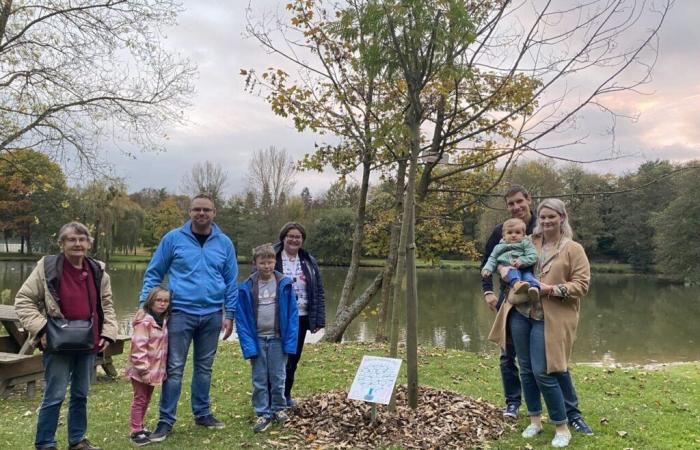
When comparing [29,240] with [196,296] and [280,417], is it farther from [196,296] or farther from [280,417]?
[280,417]

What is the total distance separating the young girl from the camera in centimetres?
398

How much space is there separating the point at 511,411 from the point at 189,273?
3168mm

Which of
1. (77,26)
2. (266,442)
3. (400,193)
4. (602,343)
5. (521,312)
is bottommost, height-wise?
(602,343)

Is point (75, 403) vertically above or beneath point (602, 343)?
above

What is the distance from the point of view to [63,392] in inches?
146

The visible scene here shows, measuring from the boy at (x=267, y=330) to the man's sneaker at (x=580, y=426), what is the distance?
8.13 feet

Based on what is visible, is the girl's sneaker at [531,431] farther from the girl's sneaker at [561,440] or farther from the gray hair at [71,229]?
the gray hair at [71,229]

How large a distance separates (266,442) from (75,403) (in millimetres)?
1513

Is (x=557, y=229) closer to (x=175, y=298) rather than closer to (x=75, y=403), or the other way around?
(x=175, y=298)

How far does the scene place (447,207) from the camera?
11250 mm

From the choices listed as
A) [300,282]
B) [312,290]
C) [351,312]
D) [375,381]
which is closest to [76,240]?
[300,282]

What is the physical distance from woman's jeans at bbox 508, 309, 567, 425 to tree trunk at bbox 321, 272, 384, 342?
250 inches

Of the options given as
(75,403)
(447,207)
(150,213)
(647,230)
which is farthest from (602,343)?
(150,213)

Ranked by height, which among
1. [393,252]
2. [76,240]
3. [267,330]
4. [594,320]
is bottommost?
[594,320]
